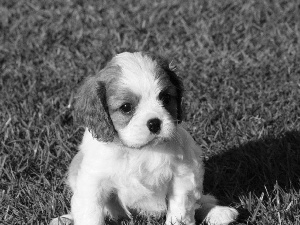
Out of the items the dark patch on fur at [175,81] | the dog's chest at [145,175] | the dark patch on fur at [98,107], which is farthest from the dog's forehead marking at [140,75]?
the dog's chest at [145,175]

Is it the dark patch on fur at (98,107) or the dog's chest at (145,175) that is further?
the dog's chest at (145,175)

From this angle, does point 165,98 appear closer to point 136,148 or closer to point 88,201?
point 136,148

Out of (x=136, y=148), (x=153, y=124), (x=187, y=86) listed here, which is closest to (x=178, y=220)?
(x=136, y=148)

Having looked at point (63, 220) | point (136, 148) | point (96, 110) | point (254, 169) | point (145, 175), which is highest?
point (96, 110)

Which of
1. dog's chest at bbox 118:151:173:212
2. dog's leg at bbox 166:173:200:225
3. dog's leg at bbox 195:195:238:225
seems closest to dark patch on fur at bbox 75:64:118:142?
dog's chest at bbox 118:151:173:212

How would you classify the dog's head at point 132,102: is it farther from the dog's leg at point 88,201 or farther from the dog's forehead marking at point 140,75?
the dog's leg at point 88,201

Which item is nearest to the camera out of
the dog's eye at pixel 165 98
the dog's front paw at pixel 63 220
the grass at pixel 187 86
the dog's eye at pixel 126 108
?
the dog's eye at pixel 126 108

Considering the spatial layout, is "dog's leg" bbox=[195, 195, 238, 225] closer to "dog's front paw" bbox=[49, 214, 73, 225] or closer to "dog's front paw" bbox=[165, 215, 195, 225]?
"dog's front paw" bbox=[165, 215, 195, 225]

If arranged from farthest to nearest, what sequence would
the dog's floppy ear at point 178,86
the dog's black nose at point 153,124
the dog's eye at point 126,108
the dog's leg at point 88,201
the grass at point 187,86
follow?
the grass at point 187,86 < the dog's floppy ear at point 178,86 < the dog's leg at point 88,201 < the dog's eye at point 126,108 < the dog's black nose at point 153,124

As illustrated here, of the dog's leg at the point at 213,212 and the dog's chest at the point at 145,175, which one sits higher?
the dog's chest at the point at 145,175
